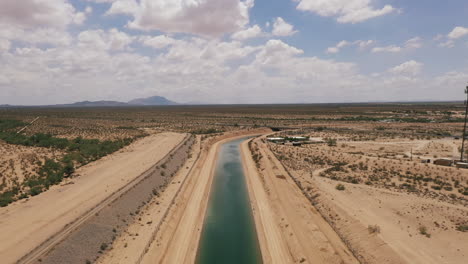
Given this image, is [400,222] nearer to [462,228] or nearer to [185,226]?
[462,228]

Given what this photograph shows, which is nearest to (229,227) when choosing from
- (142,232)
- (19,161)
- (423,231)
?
(142,232)

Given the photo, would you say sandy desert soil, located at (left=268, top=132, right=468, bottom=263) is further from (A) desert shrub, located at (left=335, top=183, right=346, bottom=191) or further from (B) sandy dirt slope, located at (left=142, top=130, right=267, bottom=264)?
(B) sandy dirt slope, located at (left=142, top=130, right=267, bottom=264)

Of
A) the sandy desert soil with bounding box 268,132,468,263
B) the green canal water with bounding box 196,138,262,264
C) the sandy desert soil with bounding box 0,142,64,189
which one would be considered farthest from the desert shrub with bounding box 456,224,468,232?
the sandy desert soil with bounding box 0,142,64,189

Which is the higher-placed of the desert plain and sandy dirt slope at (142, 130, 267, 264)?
the desert plain

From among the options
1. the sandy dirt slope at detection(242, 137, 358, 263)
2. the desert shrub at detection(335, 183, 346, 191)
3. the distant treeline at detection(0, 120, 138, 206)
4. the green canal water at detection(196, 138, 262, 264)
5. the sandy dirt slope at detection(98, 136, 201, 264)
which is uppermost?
the distant treeline at detection(0, 120, 138, 206)

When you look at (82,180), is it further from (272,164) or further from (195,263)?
(272,164)

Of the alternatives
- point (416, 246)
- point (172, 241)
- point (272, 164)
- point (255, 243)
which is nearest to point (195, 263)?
point (172, 241)
